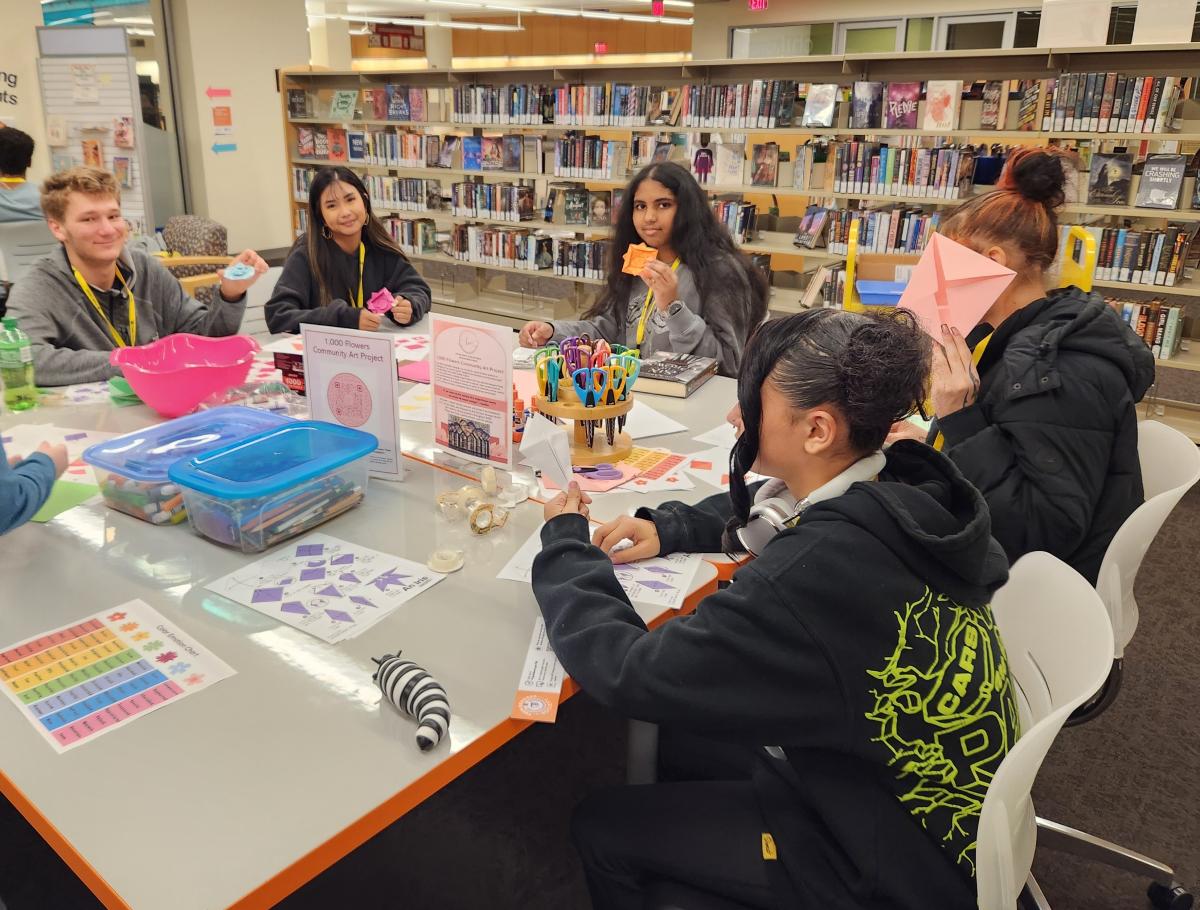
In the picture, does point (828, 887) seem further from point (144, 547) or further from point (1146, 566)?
point (1146, 566)

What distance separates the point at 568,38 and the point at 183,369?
15461 mm

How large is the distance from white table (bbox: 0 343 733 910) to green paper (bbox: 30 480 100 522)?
0.11 feet

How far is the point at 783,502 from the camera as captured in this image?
1.37 metres

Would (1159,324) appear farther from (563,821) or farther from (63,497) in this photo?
(63,497)

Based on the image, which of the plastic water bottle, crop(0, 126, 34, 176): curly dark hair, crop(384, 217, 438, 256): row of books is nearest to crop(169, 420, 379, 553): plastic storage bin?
the plastic water bottle

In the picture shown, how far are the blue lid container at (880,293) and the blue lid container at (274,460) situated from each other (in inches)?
66.2

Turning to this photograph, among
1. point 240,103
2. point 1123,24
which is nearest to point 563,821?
point 240,103

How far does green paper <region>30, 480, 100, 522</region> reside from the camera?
1747mm

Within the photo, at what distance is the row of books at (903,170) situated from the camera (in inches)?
185

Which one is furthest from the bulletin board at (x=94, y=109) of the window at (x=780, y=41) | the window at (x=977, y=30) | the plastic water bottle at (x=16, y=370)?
the window at (x=977, y=30)

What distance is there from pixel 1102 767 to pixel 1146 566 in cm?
136

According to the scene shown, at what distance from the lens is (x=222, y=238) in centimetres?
646

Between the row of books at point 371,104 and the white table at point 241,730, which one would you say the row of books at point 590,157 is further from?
the white table at point 241,730

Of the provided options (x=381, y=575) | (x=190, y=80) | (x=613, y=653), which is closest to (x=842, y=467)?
(x=613, y=653)
